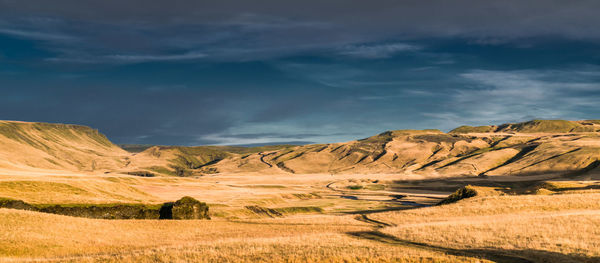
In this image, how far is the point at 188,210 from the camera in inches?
2126

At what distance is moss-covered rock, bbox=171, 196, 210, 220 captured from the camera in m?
53.2

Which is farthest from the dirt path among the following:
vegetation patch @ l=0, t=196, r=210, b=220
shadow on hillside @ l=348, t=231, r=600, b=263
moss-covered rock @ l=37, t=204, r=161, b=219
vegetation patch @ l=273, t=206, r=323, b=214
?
vegetation patch @ l=273, t=206, r=323, b=214

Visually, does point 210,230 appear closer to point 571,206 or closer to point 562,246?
point 562,246

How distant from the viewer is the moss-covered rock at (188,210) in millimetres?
53219

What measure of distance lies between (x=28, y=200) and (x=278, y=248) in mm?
42361

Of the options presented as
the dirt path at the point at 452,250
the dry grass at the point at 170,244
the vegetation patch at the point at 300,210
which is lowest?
the vegetation patch at the point at 300,210

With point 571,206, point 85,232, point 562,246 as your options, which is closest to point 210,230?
point 85,232

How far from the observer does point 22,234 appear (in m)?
31.1

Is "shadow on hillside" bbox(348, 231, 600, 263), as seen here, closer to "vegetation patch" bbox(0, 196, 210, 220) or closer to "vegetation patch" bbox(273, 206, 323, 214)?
"vegetation patch" bbox(0, 196, 210, 220)

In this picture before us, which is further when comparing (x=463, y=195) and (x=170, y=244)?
(x=463, y=195)

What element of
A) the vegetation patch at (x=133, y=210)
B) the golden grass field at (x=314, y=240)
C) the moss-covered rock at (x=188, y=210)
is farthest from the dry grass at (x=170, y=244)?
the vegetation patch at (x=133, y=210)

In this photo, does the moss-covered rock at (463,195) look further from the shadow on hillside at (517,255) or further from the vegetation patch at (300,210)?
the shadow on hillside at (517,255)

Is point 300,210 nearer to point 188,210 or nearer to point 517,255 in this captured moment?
point 188,210

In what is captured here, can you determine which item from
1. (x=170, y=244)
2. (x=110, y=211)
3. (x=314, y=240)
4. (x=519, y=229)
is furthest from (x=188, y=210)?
(x=519, y=229)
